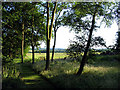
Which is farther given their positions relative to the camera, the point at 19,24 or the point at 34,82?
the point at 19,24

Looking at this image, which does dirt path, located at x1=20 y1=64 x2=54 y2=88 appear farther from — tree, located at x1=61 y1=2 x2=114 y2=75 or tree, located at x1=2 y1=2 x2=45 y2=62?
tree, located at x1=2 y1=2 x2=45 y2=62

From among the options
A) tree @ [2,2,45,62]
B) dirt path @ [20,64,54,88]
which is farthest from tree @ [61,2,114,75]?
tree @ [2,2,45,62]

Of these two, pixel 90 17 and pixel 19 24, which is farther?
pixel 19 24

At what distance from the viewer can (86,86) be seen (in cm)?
649

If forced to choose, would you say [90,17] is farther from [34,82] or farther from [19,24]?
[19,24]

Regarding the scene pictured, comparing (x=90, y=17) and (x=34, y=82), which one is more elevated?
(x=90, y=17)

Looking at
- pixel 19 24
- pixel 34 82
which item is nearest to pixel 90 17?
pixel 34 82

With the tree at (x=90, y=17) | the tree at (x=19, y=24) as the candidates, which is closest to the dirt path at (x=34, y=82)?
the tree at (x=90, y=17)

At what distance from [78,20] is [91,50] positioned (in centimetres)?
310

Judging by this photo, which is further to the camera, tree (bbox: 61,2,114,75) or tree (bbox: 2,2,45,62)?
tree (bbox: 2,2,45,62)

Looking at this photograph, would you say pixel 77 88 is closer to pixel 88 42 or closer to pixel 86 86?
pixel 86 86

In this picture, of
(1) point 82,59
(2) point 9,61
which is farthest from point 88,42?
(2) point 9,61

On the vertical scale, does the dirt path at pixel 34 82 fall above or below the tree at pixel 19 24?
below

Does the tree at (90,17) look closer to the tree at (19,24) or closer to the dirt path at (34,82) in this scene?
the dirt path at (34,82)
